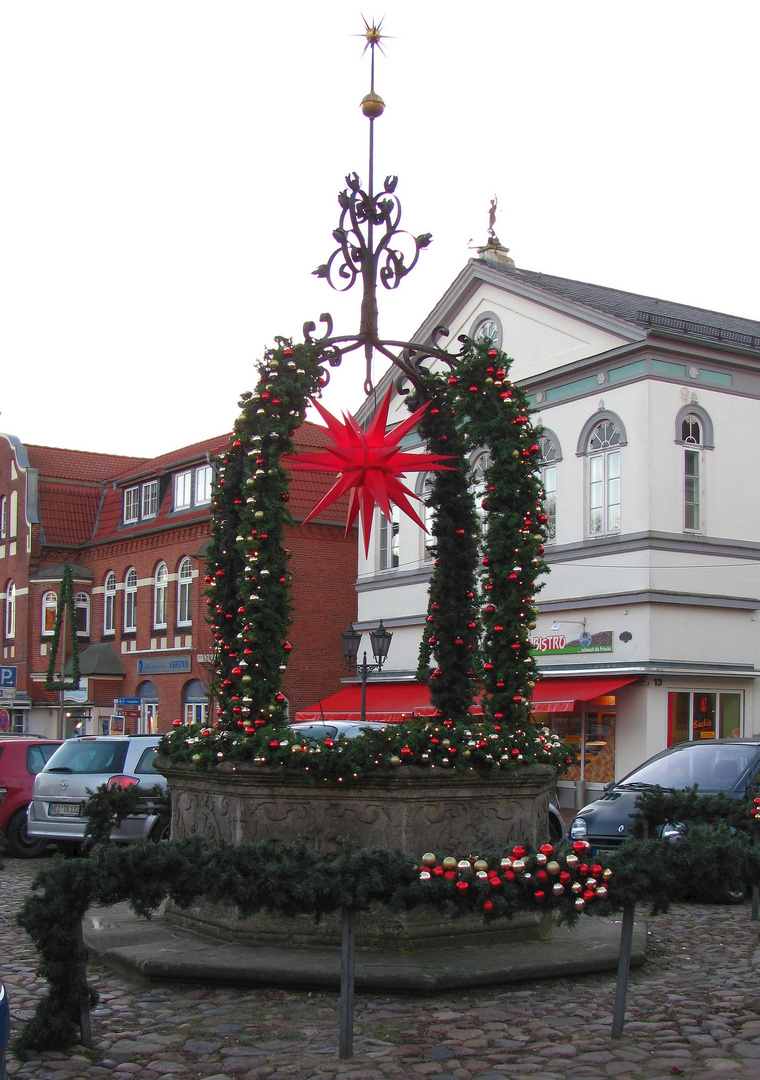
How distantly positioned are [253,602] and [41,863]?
8481 mm

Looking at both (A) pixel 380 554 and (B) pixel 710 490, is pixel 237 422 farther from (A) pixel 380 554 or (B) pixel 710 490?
(A) pixel 380 554

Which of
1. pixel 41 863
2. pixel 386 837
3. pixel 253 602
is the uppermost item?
pixel 253 602

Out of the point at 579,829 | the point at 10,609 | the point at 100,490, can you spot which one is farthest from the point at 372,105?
the point at 10,609

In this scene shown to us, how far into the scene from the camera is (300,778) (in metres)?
8.09

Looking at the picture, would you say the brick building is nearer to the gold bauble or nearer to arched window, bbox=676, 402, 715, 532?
arched window, bbox=676, 402, 715, 532

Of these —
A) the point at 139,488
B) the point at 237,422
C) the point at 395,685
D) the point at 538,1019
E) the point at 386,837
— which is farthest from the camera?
the point at 139,488

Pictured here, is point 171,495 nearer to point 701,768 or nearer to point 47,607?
point 47,607

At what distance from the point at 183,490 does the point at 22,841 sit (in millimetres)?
23956

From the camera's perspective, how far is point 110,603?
4291cm

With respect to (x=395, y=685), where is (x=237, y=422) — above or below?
above

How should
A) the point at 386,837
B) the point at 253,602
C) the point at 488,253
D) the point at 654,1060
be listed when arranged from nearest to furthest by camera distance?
the point at 654,1060, the point at 386,837, the point at 253,602, the point at 488,253

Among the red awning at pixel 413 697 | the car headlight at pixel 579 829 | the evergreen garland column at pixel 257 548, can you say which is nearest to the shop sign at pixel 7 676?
the red awning at pixel 413 697

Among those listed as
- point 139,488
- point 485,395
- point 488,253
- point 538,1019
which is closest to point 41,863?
point 485,395

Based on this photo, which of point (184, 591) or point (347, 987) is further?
point (184, 591)
